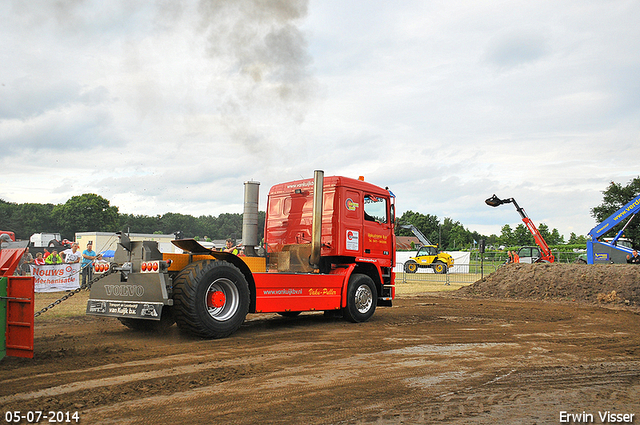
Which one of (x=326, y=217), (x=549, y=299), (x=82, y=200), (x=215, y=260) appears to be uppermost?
(x=82, y=200)

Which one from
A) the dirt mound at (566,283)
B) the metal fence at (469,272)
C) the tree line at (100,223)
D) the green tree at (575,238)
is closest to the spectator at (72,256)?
the dirt mound at (566,283)

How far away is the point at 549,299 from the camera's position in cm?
1705

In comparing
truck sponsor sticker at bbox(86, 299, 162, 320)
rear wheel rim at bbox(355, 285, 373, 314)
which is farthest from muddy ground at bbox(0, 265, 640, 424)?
rear wheel rim at bbox(355, 285, 373, 314)

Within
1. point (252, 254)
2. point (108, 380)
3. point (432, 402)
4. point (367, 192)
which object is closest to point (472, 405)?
point (432, 402)

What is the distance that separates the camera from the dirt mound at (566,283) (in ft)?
52.2

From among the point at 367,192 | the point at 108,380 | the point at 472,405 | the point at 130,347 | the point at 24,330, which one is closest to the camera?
the point at 472,405

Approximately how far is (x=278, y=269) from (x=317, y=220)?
1.31m

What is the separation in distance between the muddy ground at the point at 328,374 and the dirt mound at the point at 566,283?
24.4ft

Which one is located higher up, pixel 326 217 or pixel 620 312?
pixel 326 217

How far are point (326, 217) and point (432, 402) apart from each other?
19.1 feet

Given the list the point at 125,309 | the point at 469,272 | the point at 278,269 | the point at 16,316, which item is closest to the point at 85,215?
the point at 469,272

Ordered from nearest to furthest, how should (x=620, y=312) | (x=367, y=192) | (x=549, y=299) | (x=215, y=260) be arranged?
(x=215, y=260), (x=367, y=192), (x=620, y=312), (x=549, y=299)

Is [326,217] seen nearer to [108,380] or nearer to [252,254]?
[252,254]

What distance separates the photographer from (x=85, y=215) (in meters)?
80.7
